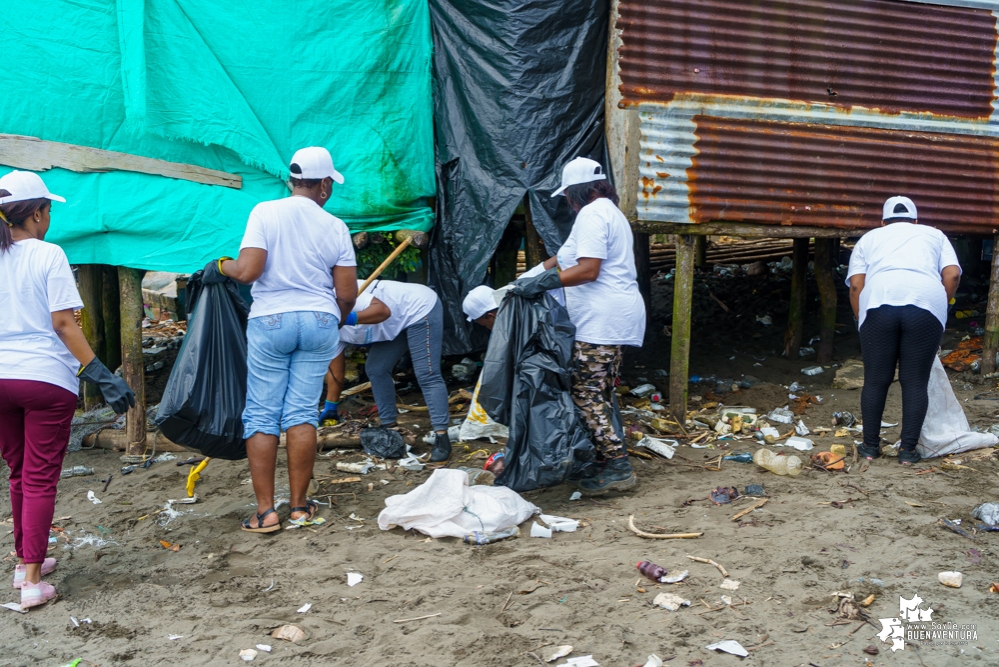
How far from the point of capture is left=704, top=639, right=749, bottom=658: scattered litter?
305 centimetres

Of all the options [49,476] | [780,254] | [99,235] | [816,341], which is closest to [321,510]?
[49,476]

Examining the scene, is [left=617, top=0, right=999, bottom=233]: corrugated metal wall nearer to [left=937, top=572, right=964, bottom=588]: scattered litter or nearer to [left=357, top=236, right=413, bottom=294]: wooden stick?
[left=357, top=236, right=413, bottom=294]: wooden stick

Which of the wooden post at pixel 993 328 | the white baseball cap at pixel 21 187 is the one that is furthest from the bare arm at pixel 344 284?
the wooden post at pixel 993 328

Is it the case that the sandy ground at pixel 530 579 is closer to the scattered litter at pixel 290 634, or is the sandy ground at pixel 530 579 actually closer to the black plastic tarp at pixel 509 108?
the scattered litter at pixel 290 634

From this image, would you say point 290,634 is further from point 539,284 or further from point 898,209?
point 898,209

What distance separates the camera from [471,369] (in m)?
7.48

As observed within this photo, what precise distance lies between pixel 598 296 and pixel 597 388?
20.9 inches

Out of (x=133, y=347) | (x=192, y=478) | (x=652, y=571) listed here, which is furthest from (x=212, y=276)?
(x=652, y=571)

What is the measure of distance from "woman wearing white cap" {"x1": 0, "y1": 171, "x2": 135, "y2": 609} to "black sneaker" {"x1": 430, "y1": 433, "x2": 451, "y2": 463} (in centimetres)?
233

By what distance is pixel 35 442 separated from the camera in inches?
141

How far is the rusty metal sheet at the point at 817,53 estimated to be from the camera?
5.97 meters

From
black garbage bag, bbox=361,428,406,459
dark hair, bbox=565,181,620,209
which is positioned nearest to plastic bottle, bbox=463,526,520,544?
black garbage bag, bbox=361,428,406,459

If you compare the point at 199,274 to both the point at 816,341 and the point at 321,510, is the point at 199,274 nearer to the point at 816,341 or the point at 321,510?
the point at 321,510

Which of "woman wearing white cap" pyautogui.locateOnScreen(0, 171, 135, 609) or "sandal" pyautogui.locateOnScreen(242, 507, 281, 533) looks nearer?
"woman wearing white cap" pyautogui.locateOnScreen(0, 171, 135, 609)
